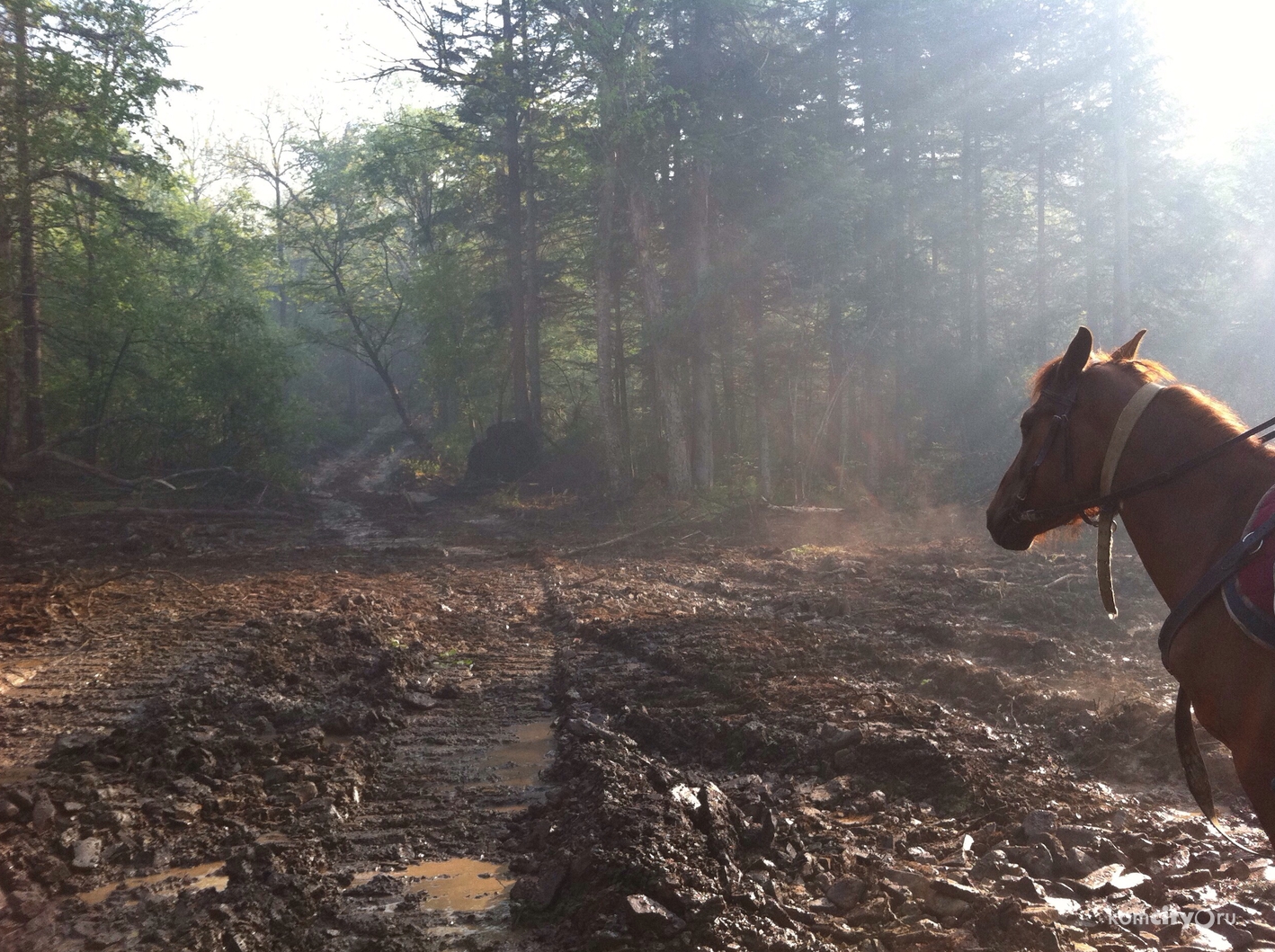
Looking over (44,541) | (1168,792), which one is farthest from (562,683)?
(44,541)

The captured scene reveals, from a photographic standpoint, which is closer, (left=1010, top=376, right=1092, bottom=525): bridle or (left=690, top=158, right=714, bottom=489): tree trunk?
(left=1010, top=376, right=1092, bottom=525): bridle

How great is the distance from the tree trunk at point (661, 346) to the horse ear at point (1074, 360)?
20459 millimetres

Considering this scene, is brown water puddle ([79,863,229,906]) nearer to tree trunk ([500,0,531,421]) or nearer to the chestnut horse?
the chestnut horse

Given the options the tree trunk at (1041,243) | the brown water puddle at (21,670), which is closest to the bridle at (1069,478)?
the brown water puddle at (21,670)

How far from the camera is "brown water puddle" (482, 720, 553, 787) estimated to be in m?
6.25

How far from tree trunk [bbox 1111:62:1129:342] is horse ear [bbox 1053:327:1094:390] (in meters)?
23.1

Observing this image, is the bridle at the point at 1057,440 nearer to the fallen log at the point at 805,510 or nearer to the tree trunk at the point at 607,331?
the fallen log at the point at 805,510

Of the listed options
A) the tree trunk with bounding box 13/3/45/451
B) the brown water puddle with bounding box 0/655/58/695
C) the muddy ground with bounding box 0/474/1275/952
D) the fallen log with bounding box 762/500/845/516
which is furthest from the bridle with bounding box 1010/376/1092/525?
the tree trunk with bounding box 13/3/45/451

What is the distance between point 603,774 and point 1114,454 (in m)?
3.28

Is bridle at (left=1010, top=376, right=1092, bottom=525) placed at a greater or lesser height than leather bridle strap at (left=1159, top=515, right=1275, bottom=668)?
greater

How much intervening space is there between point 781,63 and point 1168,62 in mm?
10024

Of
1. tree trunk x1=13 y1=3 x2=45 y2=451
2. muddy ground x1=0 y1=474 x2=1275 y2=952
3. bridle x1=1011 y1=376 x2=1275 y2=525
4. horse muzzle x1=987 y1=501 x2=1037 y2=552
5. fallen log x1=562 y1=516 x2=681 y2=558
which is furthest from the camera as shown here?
fallen log x1=562 y1=516 x2=681 y2=558

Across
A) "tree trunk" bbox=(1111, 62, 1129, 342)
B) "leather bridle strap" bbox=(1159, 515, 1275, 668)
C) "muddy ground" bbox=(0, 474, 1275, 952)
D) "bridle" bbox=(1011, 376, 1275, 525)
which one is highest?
"tree trunk" bbox=(1111, 62, 1129, 342)

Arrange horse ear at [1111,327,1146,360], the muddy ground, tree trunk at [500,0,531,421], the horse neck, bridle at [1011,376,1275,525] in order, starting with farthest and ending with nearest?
tree trunk at [500,0,531,421], the muddy ground, horse ear at [1111,327,1146,360], bridle at [1011,376,1275,525], the horse neck
